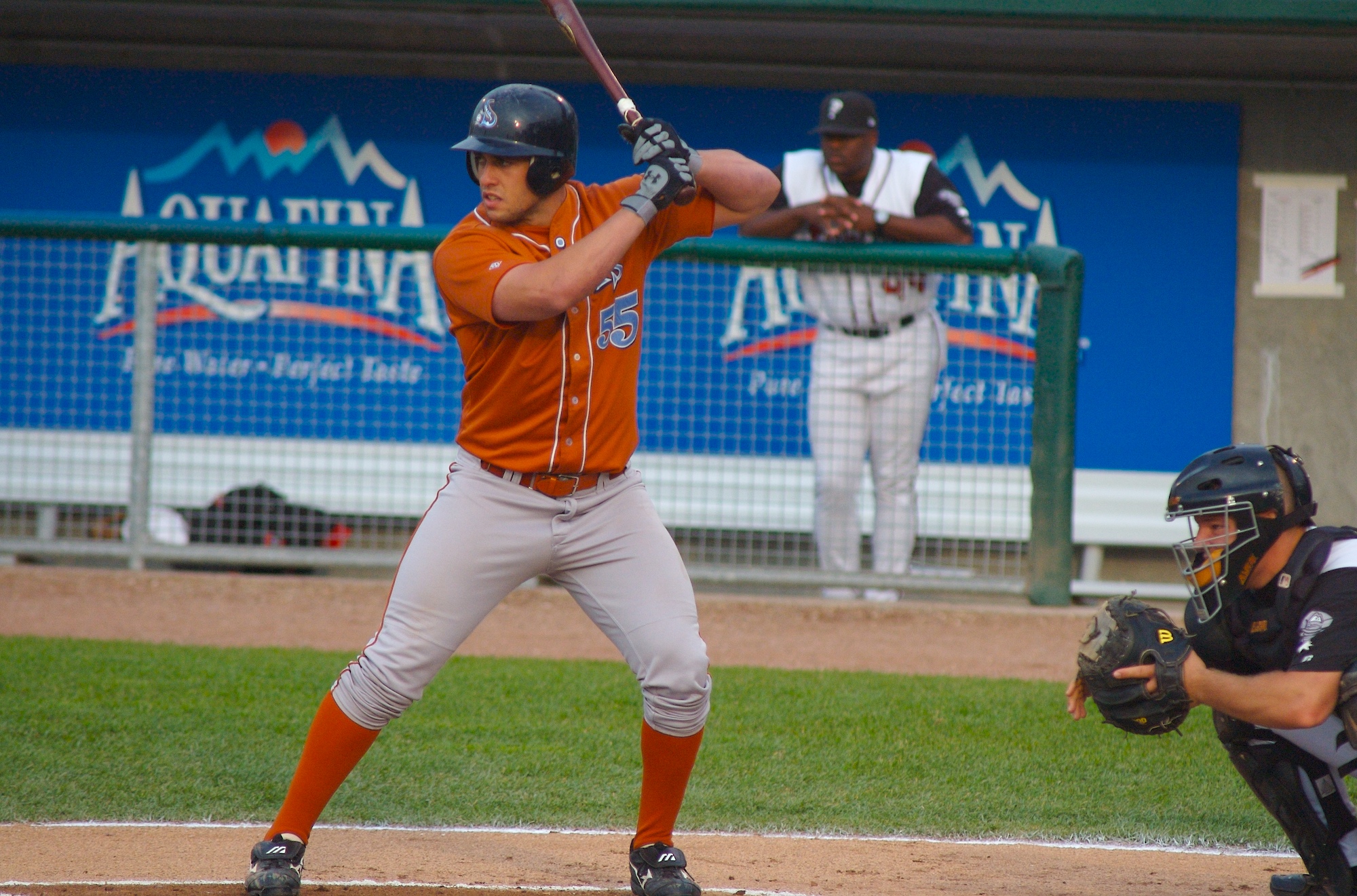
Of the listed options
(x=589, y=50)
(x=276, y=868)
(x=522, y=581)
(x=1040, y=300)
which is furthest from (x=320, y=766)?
(x=1040, y=300)

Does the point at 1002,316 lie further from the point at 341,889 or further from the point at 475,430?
the point at 341,889

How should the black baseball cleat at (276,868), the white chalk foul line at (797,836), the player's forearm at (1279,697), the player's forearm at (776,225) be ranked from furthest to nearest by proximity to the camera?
the player's forearm at (776,225), the white chalk foul line at (797,836), the black baseball cleat at (276,868), the player's forearm at (1279,697)

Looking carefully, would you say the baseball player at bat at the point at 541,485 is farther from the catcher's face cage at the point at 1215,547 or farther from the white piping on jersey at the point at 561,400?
the catcher's face cage at the point at 1215,547

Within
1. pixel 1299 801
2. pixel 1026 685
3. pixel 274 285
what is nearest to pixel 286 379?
pixel 274 285

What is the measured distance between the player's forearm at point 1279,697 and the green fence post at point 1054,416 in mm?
3349

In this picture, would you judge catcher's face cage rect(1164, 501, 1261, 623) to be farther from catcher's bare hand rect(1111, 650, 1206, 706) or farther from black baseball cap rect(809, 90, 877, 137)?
black baseball cap rect(809, 90, 877, 137)

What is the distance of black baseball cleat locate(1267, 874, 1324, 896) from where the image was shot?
3156mm

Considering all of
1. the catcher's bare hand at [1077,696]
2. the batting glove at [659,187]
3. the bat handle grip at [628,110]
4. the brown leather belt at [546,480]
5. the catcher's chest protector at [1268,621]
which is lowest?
the catcher's bare hand at [1077,696]

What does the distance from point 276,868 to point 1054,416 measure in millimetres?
4083

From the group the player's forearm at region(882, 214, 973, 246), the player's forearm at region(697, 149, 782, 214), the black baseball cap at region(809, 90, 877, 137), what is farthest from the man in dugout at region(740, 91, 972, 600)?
the player's forearm at region(697, 149, 782, 214)

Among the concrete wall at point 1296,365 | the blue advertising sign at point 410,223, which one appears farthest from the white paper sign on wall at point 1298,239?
the blue advertising sign at point 410,223

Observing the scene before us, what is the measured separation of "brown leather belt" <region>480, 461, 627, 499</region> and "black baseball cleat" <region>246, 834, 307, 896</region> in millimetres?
880

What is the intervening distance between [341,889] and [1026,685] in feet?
9.80

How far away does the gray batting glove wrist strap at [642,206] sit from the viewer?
3.02 m
